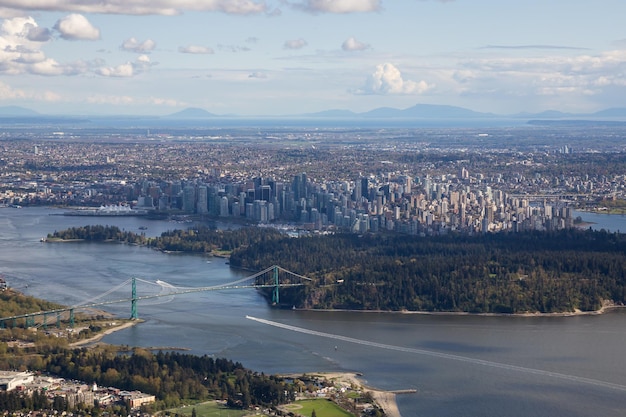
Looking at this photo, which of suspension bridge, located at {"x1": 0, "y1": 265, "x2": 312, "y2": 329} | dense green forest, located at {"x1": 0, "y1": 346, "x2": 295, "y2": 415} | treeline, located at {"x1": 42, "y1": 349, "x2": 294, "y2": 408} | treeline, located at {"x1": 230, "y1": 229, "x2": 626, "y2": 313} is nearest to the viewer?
dense green forest, located at {"x1": 0, "y1": 346, "x2": 295, "y2": 415}

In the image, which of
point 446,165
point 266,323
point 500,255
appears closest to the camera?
point 266,323

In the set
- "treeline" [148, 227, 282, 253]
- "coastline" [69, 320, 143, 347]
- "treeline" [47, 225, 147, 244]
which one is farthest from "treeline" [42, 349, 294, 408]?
"treeline" [47, 225, 147, 244]

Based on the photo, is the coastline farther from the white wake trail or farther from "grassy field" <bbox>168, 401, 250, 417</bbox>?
"grassy field" <bbox>168, 401, 250, 417</bbox>

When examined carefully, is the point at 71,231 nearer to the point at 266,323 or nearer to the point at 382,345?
the point at 266,323

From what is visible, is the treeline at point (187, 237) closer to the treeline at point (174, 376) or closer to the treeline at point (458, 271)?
the treeline at point (458, 271)

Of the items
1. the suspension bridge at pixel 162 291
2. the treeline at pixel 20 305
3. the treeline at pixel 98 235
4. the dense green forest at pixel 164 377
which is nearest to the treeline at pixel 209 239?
the treeline at pixel 98 235

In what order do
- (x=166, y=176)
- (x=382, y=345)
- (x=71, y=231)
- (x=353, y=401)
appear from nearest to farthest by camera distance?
(x=353, y=401)
(x=382, y=345)
(x=71, y=231)
(x=166, y=176)

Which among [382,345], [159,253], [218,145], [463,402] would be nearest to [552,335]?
[382,345]
